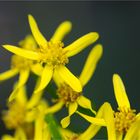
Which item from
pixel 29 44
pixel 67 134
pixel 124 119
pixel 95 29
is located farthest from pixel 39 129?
pixel 95 29

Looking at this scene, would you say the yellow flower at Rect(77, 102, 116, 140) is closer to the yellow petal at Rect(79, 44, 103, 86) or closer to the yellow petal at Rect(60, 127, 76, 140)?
the yellow petal at Rect(60, 127, 76, 140)

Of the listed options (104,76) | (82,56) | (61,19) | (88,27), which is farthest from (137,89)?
(61,19)

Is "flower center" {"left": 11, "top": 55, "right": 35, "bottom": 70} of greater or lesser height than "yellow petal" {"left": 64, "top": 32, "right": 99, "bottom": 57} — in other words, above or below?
below

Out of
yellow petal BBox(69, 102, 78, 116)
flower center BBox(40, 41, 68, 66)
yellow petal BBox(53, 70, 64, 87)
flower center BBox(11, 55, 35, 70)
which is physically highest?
flower center BBox(40, 41, 68, 66)

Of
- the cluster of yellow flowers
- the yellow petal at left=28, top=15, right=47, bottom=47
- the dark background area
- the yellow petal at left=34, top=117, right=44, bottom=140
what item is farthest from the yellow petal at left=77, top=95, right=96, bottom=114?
the dark background area

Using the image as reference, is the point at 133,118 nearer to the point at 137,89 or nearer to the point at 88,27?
the point at 137,89

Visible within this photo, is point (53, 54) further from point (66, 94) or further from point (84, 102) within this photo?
point (84, 102)

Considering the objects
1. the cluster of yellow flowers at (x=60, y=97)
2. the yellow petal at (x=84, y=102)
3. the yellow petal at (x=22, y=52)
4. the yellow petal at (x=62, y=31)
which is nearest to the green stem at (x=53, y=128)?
the cluster of yellow flowers at (x=60, y=97)
